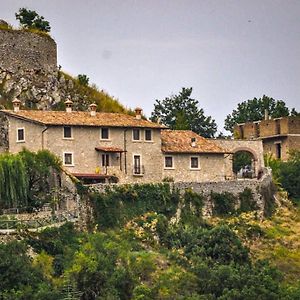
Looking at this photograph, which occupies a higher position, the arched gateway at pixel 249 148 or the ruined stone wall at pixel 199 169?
the arched gateway at pixel 249 148

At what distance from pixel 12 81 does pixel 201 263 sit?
1085 inches

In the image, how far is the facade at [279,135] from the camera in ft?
379

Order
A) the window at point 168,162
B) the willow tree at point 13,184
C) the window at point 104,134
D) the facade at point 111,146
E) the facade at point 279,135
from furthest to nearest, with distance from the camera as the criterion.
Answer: the facade at point 279,135 < the window at point 168,162 < the window at point 104,134 < the facade at point 111,146 < the willow tree at point 13,184

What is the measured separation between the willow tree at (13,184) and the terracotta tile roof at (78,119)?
16.8 ft

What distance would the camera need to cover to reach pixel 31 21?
109750 millimetres

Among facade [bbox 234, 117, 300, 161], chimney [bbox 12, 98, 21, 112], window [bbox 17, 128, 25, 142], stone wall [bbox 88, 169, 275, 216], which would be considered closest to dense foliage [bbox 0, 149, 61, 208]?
window [bbox 17, 128, 25, 142]

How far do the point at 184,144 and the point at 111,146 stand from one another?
6043mm

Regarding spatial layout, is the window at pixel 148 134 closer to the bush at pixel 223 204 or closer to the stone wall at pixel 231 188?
the stone wall at pixel 231 188

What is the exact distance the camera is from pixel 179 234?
86812mm

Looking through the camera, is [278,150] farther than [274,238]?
Yes

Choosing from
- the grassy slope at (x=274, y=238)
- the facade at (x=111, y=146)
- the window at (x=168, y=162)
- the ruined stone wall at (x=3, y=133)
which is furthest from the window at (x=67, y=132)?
the grassy slope at (x=274, y=238)

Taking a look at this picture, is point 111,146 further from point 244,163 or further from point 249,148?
point 244,163

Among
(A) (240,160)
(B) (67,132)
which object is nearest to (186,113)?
(A) (240,160)

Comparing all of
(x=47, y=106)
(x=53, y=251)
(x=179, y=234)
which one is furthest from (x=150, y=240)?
(x=47, y=106)
